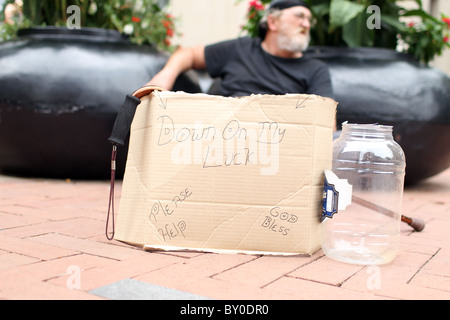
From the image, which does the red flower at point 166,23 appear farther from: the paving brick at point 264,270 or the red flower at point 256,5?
the paving brick at point 264,270

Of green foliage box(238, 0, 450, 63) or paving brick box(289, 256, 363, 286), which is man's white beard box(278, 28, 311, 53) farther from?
paving brick box(289, 256, 363, 286)

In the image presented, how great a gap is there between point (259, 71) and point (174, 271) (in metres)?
1.59

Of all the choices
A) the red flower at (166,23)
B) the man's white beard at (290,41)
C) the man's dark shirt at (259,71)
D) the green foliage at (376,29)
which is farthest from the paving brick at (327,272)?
the red flower at (166,23)

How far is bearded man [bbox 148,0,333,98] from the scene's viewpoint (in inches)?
110

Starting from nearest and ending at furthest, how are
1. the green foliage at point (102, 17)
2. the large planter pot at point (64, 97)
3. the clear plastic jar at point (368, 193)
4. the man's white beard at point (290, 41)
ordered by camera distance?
the clear plastic jar at point (368, 193) → the man's white beard at point (290, 41) → the large planter pot at point (64, 97) → the green foliage at point (102, 17)

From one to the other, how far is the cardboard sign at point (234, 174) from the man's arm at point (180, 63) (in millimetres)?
1012

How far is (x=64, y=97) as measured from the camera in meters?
3.21

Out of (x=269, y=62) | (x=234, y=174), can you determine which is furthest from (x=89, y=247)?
(x=269, y=62)

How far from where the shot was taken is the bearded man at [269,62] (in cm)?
279

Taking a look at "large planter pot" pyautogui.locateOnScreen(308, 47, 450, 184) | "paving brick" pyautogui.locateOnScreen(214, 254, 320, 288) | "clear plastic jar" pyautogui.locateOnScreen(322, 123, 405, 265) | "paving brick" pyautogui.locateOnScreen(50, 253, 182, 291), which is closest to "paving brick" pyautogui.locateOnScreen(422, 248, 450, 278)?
"clear plastic jar" pyautogui.locateOnScreen(322, 123, 405, 265)

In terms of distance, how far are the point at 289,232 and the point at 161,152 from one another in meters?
0.48

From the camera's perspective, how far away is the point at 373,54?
3637mm
